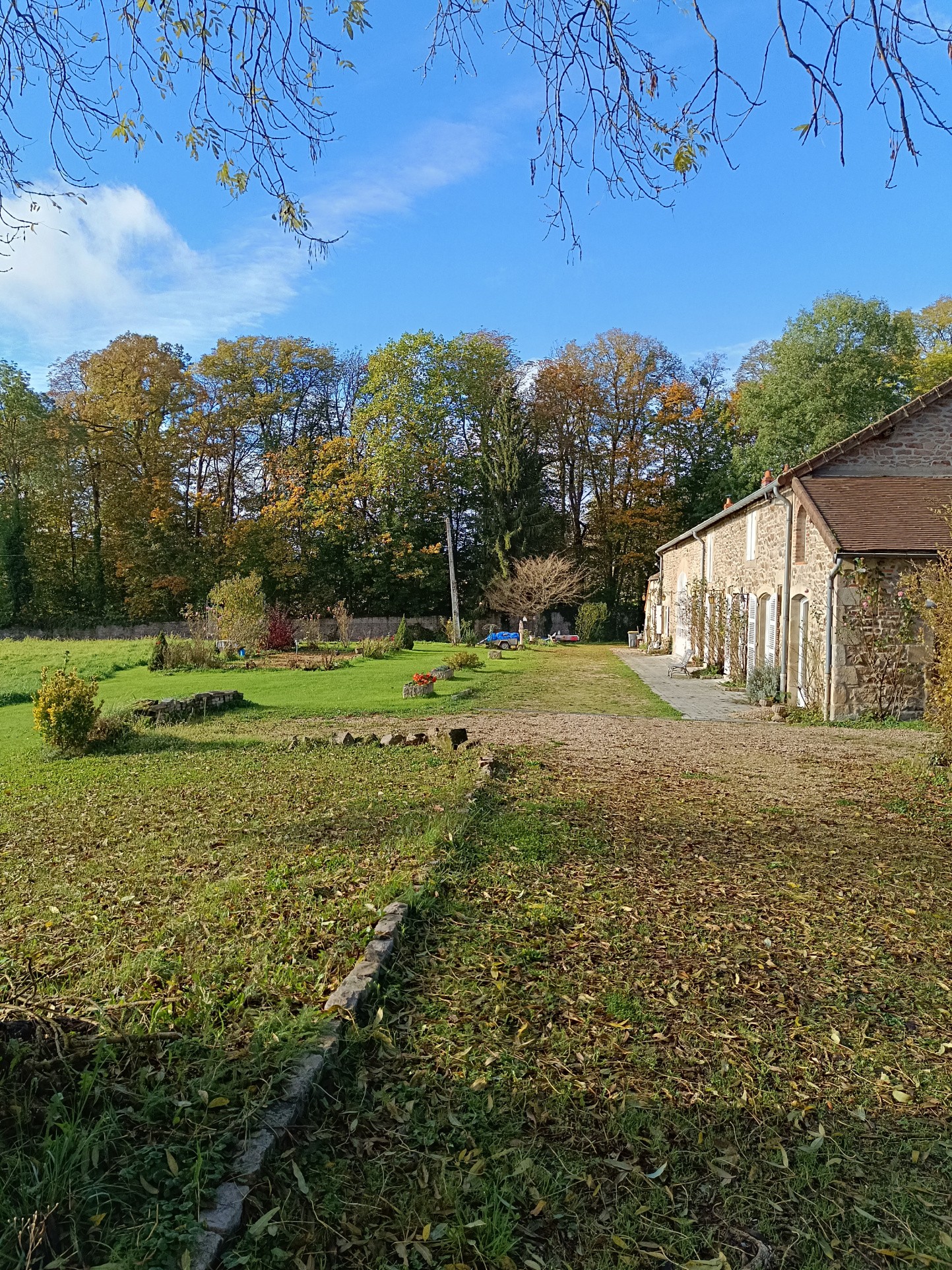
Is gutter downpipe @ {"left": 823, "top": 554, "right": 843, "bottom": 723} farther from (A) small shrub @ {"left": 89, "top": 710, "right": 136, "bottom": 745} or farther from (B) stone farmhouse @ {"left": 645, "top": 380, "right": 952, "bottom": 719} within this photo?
(A) small shrub @ {"left": 89, "top": 710, "right": 136, "bottom": 745}

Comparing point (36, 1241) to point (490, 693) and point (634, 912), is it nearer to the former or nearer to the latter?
point (634, 912)

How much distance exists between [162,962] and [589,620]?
33.7 meters

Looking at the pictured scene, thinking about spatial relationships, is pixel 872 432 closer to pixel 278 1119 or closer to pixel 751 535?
pixel 751 535

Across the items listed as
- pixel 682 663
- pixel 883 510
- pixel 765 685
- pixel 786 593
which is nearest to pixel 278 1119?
pixel 883 510

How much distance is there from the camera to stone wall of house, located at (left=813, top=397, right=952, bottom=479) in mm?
14570

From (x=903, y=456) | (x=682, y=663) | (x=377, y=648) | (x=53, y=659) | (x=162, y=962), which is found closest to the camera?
(x=162, y=962)

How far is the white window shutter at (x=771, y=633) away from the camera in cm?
1516

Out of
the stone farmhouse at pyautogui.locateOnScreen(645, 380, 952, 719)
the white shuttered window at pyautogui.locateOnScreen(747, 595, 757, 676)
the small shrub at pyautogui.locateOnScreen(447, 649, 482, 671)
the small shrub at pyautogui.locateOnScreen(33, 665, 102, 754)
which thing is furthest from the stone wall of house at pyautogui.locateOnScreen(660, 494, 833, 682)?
the small shrub at pyautogui.locateOnScreen(33, 665, 102, 754)

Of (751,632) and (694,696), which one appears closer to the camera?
(694,696)

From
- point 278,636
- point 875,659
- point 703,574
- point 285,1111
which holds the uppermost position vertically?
point 703,574

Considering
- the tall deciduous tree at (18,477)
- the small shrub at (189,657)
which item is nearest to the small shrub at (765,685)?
the small shrub at (189,657)

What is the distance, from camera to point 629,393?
40281 millimetres

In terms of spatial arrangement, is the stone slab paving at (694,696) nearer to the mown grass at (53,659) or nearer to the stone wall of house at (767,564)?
the stone wall of house at (767,564)

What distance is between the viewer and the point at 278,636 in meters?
25.6
